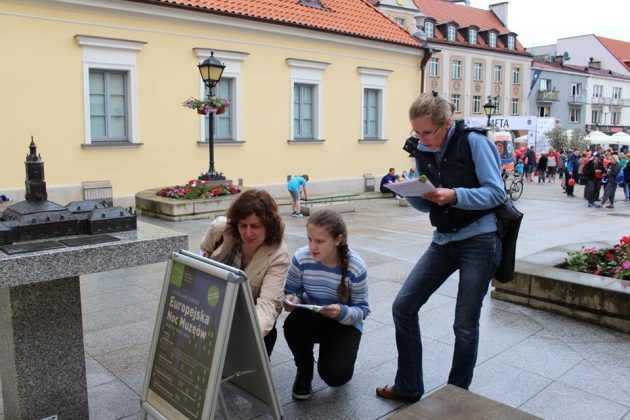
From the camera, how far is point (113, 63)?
14.7 m

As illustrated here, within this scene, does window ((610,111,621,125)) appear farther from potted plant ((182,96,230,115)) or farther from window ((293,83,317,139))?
potted plant ((182,96,230,115))

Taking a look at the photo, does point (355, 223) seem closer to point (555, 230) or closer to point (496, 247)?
point (555, 230)

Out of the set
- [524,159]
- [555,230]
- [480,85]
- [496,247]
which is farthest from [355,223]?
[480,85]

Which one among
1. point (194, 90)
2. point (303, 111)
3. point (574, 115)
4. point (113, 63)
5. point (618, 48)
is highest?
point (618, 48)

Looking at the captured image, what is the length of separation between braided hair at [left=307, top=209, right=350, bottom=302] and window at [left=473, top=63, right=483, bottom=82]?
49483 mm

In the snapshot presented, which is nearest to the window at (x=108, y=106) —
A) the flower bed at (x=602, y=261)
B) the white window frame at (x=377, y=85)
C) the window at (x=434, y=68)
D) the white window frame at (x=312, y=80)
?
the white window frame at (x=312, y=80)

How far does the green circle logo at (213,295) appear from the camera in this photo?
254 centimetres

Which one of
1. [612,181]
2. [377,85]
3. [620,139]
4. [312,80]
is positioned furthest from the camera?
[620,139]

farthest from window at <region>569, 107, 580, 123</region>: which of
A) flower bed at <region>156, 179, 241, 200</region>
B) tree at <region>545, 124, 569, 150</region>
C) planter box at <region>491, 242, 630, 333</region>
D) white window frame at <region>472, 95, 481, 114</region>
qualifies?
planter box at <region>491, 242, 630, 333</region>

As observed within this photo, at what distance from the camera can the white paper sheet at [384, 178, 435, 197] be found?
299cm

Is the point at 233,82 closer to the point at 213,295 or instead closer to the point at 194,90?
the point at 194,90

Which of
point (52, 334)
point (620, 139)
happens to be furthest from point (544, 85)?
point (52, 334)

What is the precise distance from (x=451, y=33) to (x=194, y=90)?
3799cm

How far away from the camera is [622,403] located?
12.1 ft
